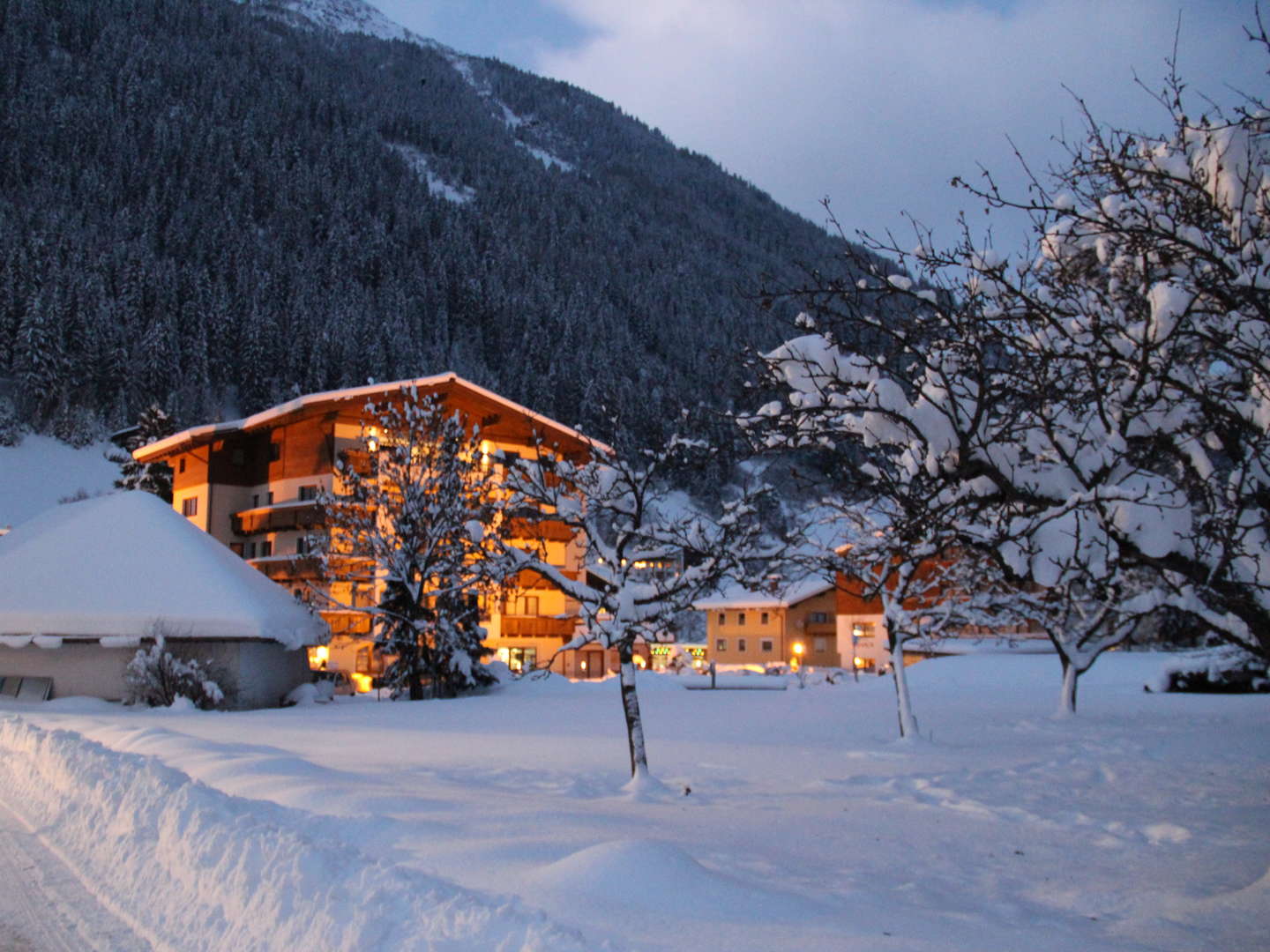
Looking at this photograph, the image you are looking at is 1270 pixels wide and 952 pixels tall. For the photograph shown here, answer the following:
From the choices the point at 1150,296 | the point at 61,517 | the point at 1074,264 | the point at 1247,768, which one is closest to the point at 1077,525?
the point at 1150,296

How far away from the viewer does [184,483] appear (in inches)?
2372

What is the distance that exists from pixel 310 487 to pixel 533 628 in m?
14.0

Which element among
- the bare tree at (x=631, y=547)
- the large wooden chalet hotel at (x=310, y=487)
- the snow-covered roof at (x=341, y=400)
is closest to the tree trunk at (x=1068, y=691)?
the bare tree at (x=631, y=547)

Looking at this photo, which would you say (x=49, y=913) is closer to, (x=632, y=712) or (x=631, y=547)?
(x=632, y=712)

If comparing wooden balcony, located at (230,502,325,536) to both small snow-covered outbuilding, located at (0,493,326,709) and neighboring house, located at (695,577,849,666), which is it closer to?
small snow-covered outbuilding, located at (0,493,326,709)

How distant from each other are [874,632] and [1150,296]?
61520 mm

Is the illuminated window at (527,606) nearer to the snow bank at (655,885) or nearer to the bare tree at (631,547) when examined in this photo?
the bare tree at (631,547)

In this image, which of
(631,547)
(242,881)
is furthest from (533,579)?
(242,881)

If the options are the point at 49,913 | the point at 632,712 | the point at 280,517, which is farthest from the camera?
the point at 280,517

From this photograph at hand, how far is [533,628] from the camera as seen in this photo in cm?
5362

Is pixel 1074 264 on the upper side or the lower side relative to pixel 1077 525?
upper

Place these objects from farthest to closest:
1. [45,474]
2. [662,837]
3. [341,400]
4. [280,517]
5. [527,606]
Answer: [45,474] < [527,606] < [280,517] < [341,400] < [662,837]

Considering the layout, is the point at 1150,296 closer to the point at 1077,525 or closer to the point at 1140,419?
the point at 1140,419

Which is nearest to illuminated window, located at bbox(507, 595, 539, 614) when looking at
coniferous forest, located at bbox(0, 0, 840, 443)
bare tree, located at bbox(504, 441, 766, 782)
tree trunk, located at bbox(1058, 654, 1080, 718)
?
coniferous forest, located at bbox(0, 0, 840, 443)
